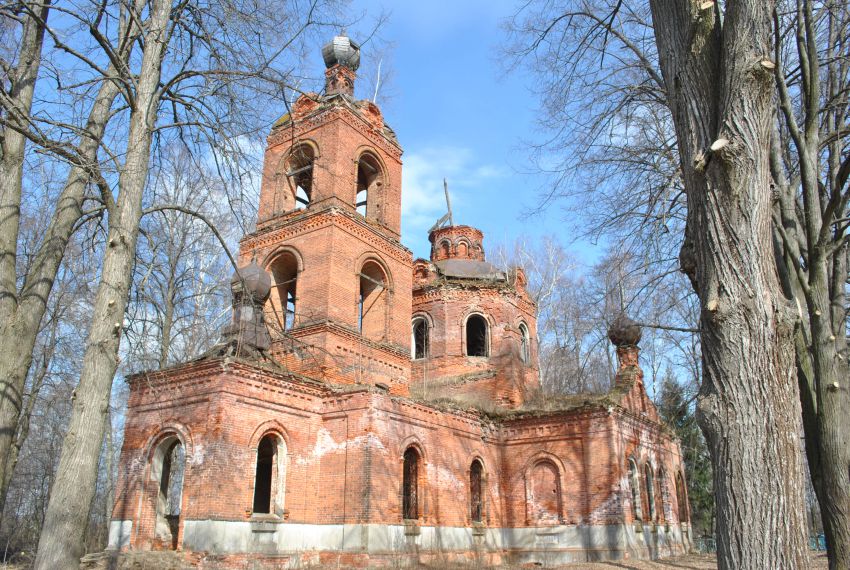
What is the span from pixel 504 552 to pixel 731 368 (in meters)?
16.0

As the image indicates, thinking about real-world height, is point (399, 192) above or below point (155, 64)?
above

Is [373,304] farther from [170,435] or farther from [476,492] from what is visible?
[170,435]

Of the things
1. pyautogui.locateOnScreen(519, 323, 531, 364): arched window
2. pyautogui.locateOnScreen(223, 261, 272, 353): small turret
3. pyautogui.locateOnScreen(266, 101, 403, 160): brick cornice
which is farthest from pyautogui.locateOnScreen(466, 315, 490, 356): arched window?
pyautogui.locateOnScreen(223, 261, 272, 353): small turret

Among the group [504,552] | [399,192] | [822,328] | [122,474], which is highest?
[399,192]

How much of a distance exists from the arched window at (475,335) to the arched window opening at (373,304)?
530cm

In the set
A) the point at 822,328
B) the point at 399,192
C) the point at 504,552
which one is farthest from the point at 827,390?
the point at 399,192

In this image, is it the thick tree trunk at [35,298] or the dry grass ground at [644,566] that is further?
the dry grass ground at [644,566]

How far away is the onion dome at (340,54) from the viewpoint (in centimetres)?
2003

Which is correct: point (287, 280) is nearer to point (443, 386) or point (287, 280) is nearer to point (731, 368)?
point (443, 386)

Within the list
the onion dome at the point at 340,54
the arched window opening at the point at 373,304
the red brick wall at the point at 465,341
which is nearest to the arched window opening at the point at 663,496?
the red brick wall at the point at 465,341

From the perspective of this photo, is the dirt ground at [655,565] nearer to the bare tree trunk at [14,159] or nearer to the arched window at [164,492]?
the arched window at [164,492]

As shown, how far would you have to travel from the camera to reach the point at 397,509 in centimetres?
1517

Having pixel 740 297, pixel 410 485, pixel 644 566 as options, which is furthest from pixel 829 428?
pixel 410 485

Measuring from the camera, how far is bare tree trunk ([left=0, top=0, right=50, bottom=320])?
23.7 feet
